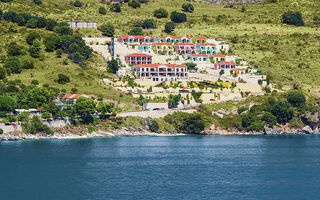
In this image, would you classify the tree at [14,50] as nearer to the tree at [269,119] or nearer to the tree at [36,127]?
the tree at [36,127]

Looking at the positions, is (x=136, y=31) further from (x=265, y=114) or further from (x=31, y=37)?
(x=265, y=114)

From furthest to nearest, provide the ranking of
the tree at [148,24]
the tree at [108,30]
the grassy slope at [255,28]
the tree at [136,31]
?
the tree at [148,24] < the tree at [136,31] < the tree at [108,30] < the grassy slope at [255,28]

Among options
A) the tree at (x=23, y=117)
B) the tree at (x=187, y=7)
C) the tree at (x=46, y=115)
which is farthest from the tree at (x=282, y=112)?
the tree at (x=187, y=7)

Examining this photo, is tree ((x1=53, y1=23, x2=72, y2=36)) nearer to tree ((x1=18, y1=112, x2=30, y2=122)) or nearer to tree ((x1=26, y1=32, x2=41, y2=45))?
tree ((x1=26, y1=32, x2=41, y2=45))

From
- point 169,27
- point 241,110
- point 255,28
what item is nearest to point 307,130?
point 241,110

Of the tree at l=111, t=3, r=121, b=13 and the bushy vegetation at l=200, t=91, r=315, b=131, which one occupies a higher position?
the tree at l=111, t=3, r=121, b=13

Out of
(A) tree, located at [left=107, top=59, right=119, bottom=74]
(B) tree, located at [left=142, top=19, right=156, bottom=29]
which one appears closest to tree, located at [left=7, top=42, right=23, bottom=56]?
(A) tree, located at [left=107, top=59, right=119, bottom=74]

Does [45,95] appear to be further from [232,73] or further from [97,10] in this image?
[97,10]
